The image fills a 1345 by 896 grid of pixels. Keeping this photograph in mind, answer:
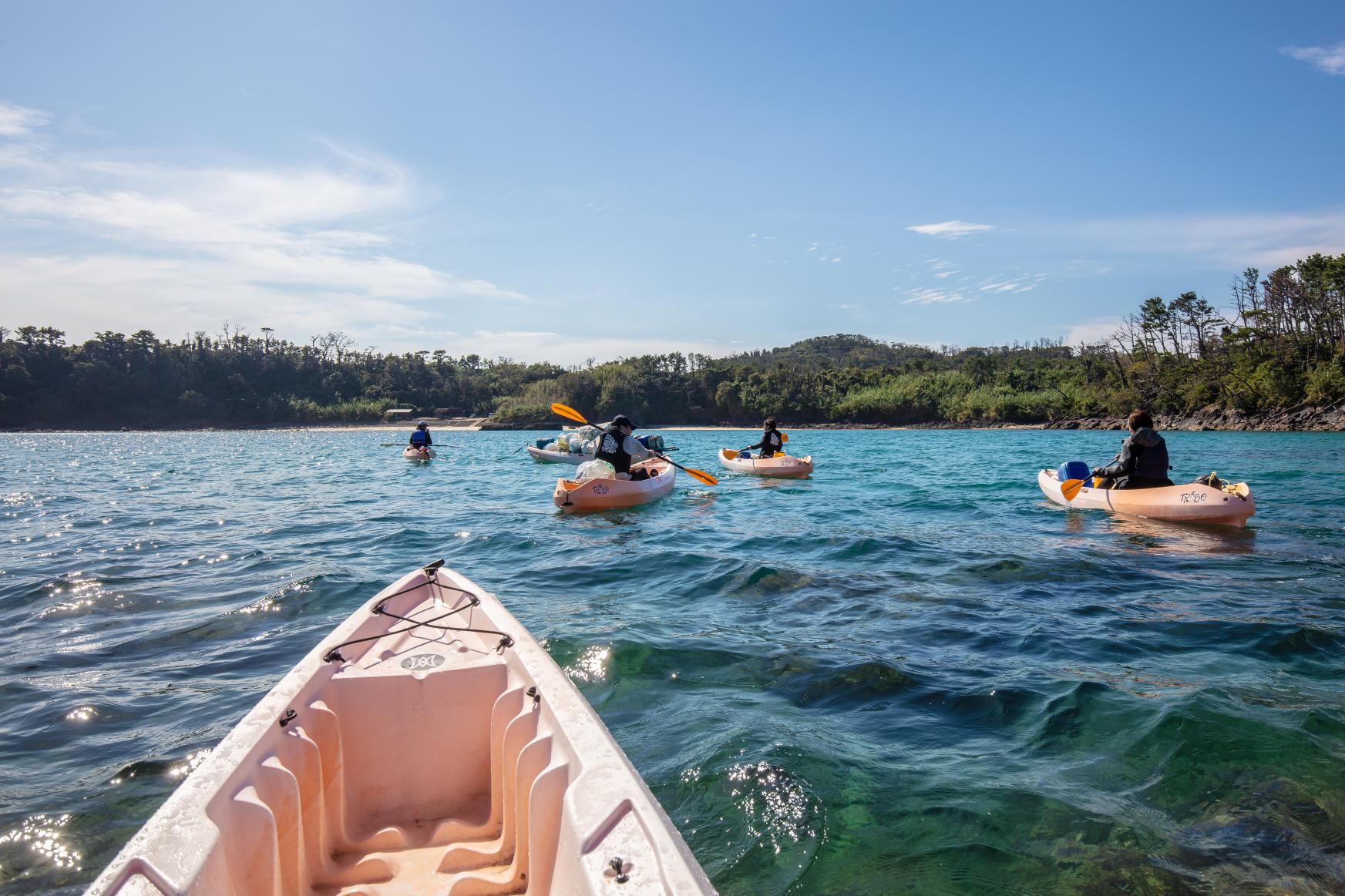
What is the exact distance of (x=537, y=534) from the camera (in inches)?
428

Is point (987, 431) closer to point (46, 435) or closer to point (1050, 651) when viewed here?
point (1050, 651)

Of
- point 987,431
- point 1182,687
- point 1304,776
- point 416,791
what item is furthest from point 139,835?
point 987,431

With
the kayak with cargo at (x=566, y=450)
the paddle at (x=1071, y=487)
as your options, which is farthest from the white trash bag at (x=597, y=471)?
the kayak with cargo at (x=566, y=450)

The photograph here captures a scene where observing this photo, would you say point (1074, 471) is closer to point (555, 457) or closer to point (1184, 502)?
point (1184, 502)

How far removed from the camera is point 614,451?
514 inches

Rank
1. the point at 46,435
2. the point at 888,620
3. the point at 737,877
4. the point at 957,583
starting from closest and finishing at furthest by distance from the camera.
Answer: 1. the point at 737,877
2. the point at 888,620
3. the point at 957,583
4. the point at 46,435

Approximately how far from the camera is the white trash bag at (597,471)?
12555 millimetres

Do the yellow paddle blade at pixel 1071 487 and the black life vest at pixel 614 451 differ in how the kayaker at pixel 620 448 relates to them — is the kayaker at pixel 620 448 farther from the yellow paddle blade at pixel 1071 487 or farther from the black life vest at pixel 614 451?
the yellow paddle blade at pixel 1071 487

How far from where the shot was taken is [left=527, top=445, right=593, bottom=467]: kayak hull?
79.1ft

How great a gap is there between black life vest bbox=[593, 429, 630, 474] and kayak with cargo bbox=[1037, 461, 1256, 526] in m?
7.27

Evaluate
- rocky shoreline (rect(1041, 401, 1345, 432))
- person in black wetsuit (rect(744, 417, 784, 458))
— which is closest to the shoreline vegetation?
rocky shoreline (rect(1041, 401, 1345, 432))

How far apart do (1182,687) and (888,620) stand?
6.67ft

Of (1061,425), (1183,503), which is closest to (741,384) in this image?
(1061,425)

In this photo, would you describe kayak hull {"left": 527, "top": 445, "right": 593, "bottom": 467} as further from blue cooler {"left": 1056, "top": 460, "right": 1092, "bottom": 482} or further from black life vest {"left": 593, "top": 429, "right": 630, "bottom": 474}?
blue cooler {"left": 1056, "top": 460, "right": 1092, "bottom": 482}
